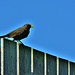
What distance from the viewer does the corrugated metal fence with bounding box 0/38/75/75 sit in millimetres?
5466

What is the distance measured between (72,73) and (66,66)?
25 centimetres

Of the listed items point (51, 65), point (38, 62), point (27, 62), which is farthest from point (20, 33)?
point (27, 62)

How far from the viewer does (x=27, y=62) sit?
5.85m

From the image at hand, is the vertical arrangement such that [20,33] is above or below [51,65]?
above

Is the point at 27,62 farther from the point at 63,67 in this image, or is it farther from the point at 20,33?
the point at 20,33

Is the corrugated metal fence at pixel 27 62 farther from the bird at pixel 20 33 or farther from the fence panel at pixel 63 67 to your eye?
the bird at pixel 20 33

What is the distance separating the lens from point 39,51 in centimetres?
614

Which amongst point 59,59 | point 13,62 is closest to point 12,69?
point 13,62

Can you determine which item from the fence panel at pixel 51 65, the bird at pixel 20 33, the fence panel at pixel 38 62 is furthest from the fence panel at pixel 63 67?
the bird at pixel 20 33

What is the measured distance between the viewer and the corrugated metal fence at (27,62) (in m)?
5.47

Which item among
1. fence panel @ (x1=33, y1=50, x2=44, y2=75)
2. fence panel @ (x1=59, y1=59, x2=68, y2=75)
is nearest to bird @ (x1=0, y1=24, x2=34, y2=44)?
fence panel @ (x1=59, y1=59, x2=68, y2=75)

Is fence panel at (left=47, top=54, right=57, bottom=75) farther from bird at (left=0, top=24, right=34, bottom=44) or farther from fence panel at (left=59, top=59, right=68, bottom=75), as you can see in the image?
bird at (left=0, top=24, right=34, bottom=44)

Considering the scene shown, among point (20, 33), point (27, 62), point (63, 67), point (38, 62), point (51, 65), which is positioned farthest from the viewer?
point (20, 33)

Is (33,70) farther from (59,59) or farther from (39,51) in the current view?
(59,59)
